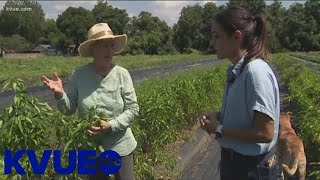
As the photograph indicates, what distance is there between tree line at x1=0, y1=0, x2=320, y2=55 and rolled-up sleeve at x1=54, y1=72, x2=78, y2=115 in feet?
187

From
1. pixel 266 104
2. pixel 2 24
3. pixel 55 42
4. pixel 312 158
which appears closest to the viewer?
pixel 266 104

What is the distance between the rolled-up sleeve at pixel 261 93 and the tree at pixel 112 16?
69.8 m

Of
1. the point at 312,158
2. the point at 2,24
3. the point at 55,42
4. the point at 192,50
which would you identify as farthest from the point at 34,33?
the point at 312,158

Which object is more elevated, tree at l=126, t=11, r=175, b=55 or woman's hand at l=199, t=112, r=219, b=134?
woman's hand at l=199, t=112, r=219, b=134

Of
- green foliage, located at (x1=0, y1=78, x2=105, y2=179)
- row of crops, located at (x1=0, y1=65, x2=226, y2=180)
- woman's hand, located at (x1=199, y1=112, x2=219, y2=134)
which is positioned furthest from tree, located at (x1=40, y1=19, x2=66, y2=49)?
woman's hand, located at (x1=199, y1=112, x2=219, y2=134)

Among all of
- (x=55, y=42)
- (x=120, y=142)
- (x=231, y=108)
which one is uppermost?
(x=231, y=108)

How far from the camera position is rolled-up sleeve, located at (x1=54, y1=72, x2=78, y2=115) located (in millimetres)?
2863

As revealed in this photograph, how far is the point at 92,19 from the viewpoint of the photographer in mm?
72312

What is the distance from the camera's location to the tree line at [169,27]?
2468 inches

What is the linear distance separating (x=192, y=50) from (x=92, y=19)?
713 inches

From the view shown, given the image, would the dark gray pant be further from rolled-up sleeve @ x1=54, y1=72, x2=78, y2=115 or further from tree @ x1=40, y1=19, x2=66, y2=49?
tree @ x1=40, y1=19, x2=66, y2=49

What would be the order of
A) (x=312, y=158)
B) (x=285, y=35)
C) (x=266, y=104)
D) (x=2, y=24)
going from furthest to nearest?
(x=2, y=24), (x=285, y=35), (x=312, y=158), (x=266, y=104)

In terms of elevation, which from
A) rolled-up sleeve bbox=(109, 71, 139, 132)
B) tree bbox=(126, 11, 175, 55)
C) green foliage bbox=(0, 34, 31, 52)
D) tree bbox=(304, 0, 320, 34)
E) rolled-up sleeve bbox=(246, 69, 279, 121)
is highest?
tree bbox=(304, 0, 320, 34)

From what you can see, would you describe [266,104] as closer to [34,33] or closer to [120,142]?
[120,142]
